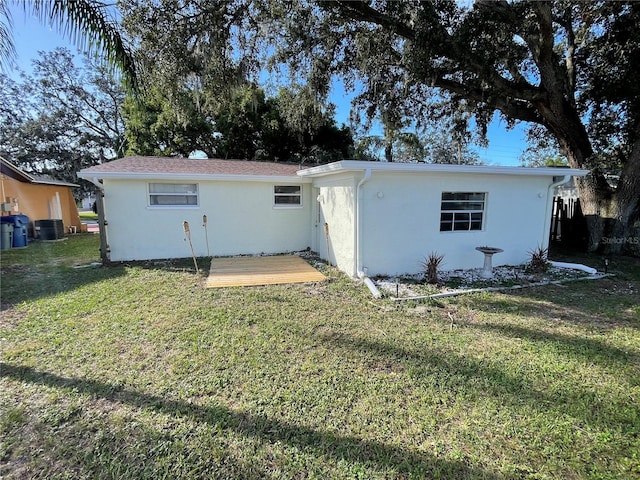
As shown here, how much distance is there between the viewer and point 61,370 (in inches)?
133

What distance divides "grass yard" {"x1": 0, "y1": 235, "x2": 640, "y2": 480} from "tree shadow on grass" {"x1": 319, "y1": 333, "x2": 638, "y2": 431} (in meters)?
0.02

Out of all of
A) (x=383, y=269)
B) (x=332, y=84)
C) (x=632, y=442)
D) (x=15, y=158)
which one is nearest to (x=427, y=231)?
(x=383, y=269)

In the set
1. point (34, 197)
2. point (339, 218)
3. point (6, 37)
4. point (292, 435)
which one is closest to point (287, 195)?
point (339, 218)

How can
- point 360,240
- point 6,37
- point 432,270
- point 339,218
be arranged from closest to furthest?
point 6,37
point 432,270
point 360,240
point 339,218

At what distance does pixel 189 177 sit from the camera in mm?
8547

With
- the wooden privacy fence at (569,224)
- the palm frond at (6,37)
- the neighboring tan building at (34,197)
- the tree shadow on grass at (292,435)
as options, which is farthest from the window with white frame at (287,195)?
the neighboring tan building at (34,197)

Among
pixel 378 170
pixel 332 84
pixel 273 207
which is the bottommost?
pixel 273 207

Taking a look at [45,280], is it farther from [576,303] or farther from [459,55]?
[459,55]

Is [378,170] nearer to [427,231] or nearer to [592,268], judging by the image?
[427,231]

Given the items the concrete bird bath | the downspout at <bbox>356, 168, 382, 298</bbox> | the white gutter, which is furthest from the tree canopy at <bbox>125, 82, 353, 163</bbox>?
the concrete bird bath

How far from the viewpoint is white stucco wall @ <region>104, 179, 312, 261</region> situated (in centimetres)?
844

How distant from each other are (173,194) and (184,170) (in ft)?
2.45

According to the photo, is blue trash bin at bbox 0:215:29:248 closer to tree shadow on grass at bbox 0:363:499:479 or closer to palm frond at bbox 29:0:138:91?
palm frond at bbox 29:0:138:91

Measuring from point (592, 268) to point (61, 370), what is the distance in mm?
10473
